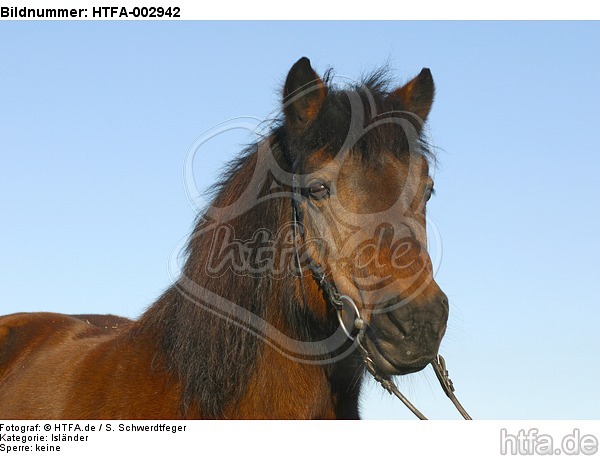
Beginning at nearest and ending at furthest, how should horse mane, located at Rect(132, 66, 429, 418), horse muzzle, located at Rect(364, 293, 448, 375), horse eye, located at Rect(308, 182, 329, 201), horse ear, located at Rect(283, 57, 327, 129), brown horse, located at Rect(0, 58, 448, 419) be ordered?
horse muzzle, located at Rect(364, 293, 448, 375) → brown horse, located at Rect(0, 58, 448, 419) → horse eye, located at Rect(308, 182, 329, 201) → horse mane, located at Rect(132, 66, 429, 418) → horse ear, located at Rect(283, 57, 327, 129)

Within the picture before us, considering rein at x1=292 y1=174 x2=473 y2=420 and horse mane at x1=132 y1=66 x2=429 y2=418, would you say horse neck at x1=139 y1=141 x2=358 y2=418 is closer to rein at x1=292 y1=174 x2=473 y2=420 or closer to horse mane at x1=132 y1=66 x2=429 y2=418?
horse mane at x1=132 y1=66 x2=429 y2=418

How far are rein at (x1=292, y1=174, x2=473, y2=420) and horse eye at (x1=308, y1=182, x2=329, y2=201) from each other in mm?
140

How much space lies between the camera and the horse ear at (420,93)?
5.82 meters

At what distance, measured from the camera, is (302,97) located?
5.30m

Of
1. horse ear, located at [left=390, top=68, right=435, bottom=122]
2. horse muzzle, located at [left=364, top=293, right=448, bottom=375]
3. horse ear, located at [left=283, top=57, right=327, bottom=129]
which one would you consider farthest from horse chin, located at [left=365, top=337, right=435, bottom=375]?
horse ear, located at [left=390, top=68, right=435, bottom=122]

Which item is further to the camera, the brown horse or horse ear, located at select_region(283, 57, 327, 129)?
horse ear, located at select_region(283, 57, 327, 129)

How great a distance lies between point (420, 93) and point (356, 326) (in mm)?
2147

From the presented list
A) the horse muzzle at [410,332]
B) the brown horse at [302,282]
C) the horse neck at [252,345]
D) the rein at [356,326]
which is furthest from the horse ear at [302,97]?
the horse muzzle at [410,332]

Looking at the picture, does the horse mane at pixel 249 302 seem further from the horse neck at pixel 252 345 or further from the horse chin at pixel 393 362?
the horse chin at pixel 393 362

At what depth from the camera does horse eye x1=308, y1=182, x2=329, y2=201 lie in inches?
197

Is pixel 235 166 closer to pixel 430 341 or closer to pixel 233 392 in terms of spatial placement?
pixel 233 392

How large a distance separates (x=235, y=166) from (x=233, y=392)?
1771mm
